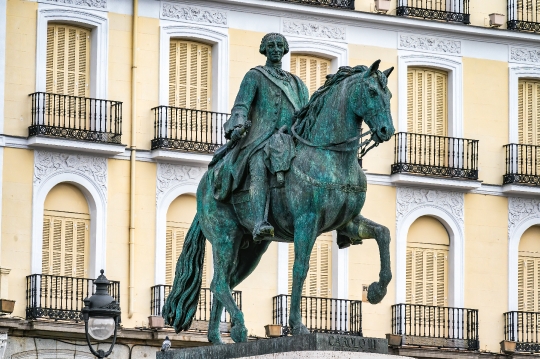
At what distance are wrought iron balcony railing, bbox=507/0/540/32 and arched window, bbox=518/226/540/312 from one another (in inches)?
176

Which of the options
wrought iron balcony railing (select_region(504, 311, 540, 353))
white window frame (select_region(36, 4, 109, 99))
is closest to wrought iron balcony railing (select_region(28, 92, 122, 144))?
white window frame (select_region(36, 4, 109, 99))

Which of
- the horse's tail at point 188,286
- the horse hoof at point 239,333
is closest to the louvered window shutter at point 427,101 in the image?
the horse's tail at point 188,286

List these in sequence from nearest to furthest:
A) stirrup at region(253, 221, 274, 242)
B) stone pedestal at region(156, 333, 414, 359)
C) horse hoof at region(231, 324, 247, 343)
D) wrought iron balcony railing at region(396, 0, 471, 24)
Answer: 1. stone pedestal at region(156, 333, 414, 359)
2. stirrup at region(253, 221, 274, 242)
3. horse hoof at region(231, 324, 247, 343)
4. wrought iron balcony railing at region(396, 0, 471, 24)

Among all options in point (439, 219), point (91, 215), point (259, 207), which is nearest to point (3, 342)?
point (91, 215)

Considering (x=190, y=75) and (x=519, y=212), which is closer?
(x=190, y=75)

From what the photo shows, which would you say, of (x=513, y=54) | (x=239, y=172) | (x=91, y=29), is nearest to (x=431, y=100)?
(x=513, y=54)

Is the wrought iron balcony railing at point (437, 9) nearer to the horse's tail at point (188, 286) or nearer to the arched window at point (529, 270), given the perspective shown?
the arched window at point (529, 270)

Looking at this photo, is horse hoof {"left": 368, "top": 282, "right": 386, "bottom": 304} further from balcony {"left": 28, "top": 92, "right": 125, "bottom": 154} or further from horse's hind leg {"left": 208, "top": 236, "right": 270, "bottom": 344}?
balcony {"left": 28, "top": 92, "right": 125, "bottom": 154}

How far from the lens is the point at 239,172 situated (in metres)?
18.5

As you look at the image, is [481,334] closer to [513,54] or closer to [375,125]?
[513,54]

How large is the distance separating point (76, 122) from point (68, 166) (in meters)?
0.89

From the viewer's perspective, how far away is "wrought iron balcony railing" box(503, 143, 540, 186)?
4512 cm

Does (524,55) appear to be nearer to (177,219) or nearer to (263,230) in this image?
(177,219)

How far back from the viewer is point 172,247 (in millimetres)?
41906
